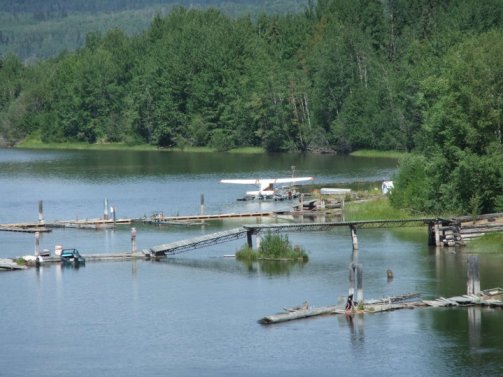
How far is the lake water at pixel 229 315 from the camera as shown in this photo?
54.8 meters

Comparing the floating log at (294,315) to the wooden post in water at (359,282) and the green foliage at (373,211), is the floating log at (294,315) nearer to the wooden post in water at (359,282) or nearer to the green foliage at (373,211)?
the wooden post in water at (359,282)

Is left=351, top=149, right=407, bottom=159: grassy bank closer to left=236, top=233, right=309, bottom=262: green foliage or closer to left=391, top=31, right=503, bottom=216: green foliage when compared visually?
left=391, top=31, right=503, bottom=216: green foliage

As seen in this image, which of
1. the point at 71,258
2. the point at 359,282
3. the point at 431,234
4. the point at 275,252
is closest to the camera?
the point at 359,282

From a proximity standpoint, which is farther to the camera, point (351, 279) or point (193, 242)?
point (193, 242)

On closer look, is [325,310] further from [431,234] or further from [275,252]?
[431,234]

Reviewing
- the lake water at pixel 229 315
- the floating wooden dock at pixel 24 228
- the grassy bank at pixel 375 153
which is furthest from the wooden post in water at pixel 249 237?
the grassy bank at pixel 375 153

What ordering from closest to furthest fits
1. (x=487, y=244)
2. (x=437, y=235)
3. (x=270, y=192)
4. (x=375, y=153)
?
(x=487, y=244) < (x=437, y=235) < (x=270, y=192) < (x=375, y=153)

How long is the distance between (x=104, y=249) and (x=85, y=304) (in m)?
16.7

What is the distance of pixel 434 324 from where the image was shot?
59500 mm

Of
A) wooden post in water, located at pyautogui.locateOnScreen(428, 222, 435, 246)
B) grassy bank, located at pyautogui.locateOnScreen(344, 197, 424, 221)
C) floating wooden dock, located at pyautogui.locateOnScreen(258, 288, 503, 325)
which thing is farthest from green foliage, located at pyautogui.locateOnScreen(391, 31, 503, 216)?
floating wooden dock, located at pyautogui.locateOnScreen(258, 288, 503, 325)

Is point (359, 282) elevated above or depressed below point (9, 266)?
above

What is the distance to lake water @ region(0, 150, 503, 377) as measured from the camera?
54844mm

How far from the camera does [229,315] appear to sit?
206 feet

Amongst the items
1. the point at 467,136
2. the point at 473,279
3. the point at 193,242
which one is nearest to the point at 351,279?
the point at 473,279
